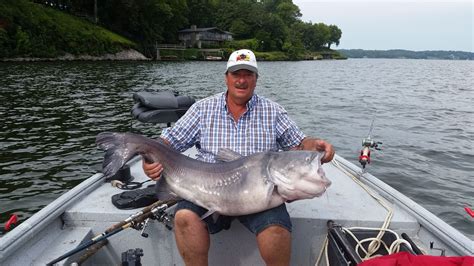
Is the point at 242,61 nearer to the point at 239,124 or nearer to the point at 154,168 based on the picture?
the point at 239,124

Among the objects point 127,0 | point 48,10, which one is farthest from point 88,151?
point 127,0

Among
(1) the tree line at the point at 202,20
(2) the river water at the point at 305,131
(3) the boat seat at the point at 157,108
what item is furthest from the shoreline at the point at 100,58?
(3) the boat seat at the point at 157,108

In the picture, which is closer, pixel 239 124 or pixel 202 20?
pixel 239 124

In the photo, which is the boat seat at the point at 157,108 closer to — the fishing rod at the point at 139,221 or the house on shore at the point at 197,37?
the fishing rod at the point at 139,221

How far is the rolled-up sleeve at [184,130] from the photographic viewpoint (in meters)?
4.04

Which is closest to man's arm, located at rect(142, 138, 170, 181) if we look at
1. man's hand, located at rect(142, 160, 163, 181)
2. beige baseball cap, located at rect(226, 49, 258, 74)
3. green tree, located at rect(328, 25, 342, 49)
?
man's hand, located at rect(142, 160, 163, 181)

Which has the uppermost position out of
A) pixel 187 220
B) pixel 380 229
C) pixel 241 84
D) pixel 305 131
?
pixel 241 84

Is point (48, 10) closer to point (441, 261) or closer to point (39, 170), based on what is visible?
point (39, 170)

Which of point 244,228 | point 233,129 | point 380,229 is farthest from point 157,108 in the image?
point 380,229

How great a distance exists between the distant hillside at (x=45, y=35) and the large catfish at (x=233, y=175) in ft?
140

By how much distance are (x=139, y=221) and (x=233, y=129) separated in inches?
51.2

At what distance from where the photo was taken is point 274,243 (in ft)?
10.4

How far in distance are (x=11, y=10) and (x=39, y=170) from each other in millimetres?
43258

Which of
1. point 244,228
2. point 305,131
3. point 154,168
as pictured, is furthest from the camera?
point 305,131
